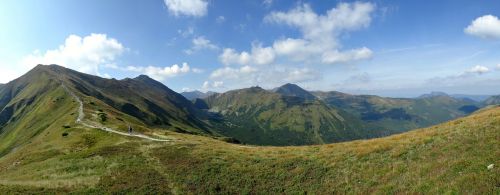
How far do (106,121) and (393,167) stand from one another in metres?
104

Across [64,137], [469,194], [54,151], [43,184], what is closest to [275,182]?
[469,194]

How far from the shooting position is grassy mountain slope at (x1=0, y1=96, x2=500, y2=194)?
25.6 m

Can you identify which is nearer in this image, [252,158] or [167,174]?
[167,174]

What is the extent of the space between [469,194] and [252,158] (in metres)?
28.8

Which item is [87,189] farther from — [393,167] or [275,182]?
[393,167]

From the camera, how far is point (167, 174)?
41844mm

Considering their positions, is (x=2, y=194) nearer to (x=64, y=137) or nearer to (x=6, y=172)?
(x=6, y=172)

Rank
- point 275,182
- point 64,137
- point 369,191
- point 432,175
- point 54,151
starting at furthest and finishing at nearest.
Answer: point 64,137
point 54,151
point 275,182
point 369,191
point 432,175

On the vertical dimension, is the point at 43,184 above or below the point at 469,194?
below

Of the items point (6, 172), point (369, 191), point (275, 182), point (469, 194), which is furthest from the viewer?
point (6, 172)

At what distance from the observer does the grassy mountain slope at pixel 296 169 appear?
25562 mm

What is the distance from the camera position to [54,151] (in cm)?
7056

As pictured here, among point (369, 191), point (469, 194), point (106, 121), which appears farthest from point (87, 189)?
point (106, 121)

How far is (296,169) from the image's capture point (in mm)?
→ 38094
